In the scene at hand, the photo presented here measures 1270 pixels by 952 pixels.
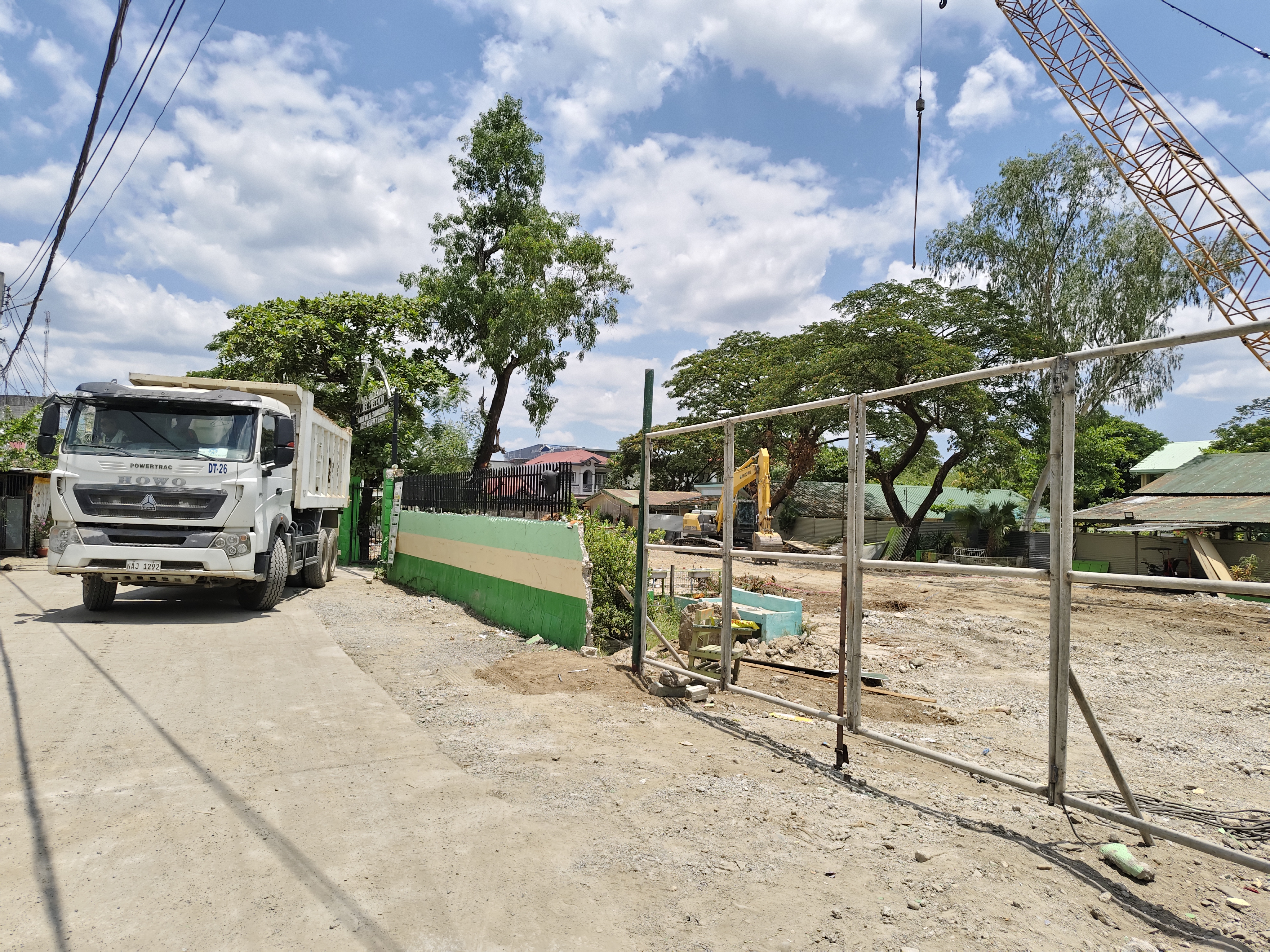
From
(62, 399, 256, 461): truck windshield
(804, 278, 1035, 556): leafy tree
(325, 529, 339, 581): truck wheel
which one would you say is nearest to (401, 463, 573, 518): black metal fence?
(325, 529, 339, 581): truck wheel

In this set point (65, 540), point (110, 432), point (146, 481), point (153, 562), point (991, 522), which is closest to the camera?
point (65, 540)

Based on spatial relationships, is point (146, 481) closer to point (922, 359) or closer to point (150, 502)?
point (150, 502)

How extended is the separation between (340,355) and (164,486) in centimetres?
1289

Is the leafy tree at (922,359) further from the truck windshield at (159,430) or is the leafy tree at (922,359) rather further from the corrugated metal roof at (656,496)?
the truck windshield at (159,430)

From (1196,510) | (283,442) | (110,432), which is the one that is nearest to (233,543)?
(283,442)

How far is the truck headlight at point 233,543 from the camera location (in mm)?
9836

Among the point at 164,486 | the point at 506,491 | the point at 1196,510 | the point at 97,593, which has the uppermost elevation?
the point at 1196,510

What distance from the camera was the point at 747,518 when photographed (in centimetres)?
3072

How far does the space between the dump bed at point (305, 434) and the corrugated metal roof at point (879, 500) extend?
84.7 ft

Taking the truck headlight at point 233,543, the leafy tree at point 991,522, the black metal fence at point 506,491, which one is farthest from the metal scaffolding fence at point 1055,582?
the leafy tree at point 991,522

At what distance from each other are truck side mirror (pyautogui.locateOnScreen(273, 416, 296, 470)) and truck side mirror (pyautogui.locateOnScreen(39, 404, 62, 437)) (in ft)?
7.96

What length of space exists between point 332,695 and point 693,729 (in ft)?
9.94

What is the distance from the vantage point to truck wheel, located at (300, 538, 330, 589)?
1424 centimetres

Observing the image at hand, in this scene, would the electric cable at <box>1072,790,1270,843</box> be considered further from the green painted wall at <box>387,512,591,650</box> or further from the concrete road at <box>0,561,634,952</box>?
the green painted wall at <box>387,512,591,650</box>
